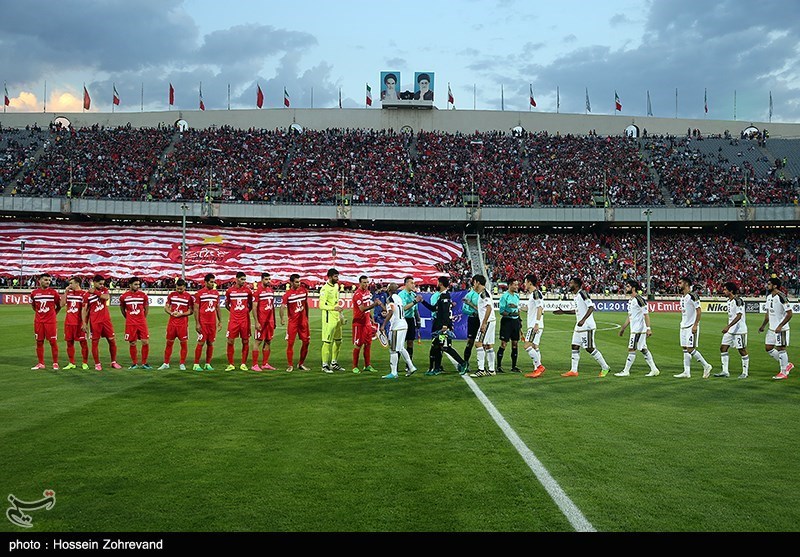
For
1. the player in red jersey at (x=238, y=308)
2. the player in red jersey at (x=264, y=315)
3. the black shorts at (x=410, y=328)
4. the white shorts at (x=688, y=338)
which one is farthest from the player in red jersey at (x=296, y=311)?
the white shorts at (x=688, y=338)

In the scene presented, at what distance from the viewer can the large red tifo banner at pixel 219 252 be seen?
58.3 meters

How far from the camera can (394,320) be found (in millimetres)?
15266

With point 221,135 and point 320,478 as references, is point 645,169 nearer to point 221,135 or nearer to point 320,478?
point 221,135

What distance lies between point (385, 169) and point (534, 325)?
54.2 metres

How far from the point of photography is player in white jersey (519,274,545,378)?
15602 mm

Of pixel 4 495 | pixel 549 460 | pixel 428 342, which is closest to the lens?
pixel 4 495

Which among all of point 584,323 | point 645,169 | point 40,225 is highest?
point 645,169

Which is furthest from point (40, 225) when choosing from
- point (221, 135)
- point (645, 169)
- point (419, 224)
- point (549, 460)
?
point (549, 460)

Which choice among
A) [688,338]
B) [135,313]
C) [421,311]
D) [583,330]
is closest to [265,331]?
[135,313]

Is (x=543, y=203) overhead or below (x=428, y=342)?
overhead

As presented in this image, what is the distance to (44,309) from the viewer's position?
52.9 feet

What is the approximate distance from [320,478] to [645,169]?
67731 millimetres

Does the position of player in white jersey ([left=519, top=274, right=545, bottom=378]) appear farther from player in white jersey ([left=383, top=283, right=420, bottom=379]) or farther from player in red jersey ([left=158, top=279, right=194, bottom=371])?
player in red jersey ([left=158, top=279, right=194, bottom=371])

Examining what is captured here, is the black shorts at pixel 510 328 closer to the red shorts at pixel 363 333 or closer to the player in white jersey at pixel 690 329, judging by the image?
the red shorts at pixel 363 333
